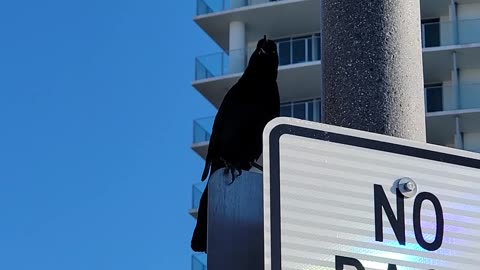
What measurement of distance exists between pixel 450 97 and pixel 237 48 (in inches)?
278

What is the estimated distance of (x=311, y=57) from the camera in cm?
4025

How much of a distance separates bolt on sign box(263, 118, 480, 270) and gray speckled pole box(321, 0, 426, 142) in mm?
376

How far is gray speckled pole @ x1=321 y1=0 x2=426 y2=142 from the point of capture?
2906mm

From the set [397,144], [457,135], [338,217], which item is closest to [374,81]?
[397,144]

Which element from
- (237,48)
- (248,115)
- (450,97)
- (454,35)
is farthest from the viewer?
(237,48)

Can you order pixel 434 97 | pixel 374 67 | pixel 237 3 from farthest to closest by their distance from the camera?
pixel 237 3 → pixel 434 97 → pixel 374 67

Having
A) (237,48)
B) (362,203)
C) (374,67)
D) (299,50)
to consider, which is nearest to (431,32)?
(299,50)

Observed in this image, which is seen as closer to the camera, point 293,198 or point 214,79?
point 293,198

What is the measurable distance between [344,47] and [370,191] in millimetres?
669

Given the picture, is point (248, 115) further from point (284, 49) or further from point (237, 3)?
point (237, 3)

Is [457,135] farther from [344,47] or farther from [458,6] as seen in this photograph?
[344,47]

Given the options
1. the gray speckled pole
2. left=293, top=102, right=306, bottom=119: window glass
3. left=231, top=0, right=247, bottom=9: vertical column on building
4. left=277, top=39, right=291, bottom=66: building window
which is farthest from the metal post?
the gray speckled pole

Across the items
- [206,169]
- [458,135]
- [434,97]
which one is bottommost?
[206,169]

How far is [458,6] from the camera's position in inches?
1542
